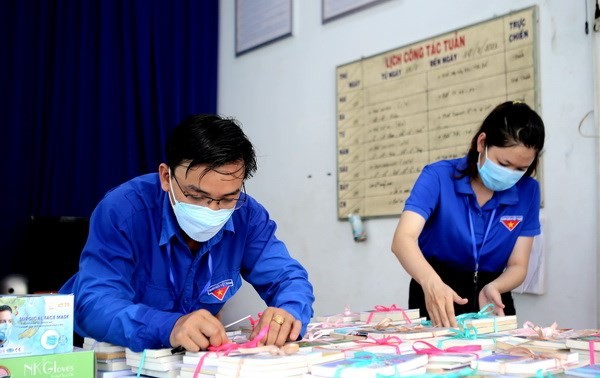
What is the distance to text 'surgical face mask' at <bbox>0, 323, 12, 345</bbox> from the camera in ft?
3.06

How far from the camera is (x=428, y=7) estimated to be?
3.01 meters

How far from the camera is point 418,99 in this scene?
9.94ft

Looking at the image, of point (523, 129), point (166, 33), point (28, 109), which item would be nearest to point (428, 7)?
point (523, 129)

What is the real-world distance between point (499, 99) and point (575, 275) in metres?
0.78

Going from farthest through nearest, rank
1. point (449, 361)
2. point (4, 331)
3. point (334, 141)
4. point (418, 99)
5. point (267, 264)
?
point (334, 141)
point (418, 99)
point (267, 264)
point (449, 361)
point (4, 331)

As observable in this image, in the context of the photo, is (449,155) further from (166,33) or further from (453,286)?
(166,33)

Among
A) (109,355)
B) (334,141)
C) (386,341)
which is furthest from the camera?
(334,141)

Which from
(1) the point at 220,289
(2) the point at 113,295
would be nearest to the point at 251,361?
(2) the point at 113,295

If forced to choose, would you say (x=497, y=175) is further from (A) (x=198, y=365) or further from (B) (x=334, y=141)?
(B) (x=334, y=141)

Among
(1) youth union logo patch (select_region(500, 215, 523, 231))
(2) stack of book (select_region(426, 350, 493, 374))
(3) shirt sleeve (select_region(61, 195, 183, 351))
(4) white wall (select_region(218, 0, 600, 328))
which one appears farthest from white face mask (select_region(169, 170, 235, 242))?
(4) white wall (select_region(218, 0, 600, 328))

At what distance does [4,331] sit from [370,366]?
54cm

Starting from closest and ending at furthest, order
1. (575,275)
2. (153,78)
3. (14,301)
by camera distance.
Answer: (14,301)
(575,275)
(153,78)

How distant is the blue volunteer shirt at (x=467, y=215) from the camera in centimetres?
203

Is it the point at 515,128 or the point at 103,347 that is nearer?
the point at 103,347
